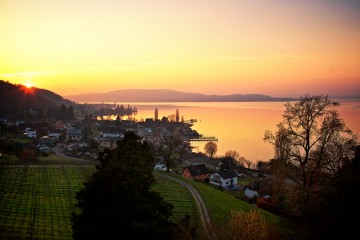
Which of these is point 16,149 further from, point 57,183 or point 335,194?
point 335,194

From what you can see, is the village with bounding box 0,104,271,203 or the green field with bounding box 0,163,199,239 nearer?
the green field with bounding box 0,163,199,239

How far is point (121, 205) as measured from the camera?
12414 millimetres

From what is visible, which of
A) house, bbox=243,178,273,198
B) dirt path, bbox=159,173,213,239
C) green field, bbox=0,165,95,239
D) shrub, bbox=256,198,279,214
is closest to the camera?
green field, bbox=0,165,95,239

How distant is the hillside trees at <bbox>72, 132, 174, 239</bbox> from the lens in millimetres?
12133

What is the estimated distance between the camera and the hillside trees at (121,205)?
12.1 m

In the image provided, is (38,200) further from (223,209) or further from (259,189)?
(259,189)

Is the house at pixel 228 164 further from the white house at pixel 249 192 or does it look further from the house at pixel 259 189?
the white house at pixel 249 192

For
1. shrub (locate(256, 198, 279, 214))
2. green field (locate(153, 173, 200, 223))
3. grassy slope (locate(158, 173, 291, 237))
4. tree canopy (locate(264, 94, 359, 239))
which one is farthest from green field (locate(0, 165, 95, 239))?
shrub (locate(256, 198, 279, 214))

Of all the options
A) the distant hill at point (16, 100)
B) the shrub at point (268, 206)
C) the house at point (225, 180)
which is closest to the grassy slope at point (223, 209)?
the shrub at point (268, 206)

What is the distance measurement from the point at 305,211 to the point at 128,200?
29.1 ft

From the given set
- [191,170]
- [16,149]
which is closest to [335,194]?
[191,170]

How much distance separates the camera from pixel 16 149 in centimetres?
4894

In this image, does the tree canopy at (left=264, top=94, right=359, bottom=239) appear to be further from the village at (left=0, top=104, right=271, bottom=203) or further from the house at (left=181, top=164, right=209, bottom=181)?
the house at (left=181, top=164, right=209, bottom=181)

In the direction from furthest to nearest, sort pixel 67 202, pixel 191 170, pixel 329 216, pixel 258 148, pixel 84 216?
pixel 258 148
pixel 191 170
pixel 67 202
pixel 84 216
pixel 329 216
